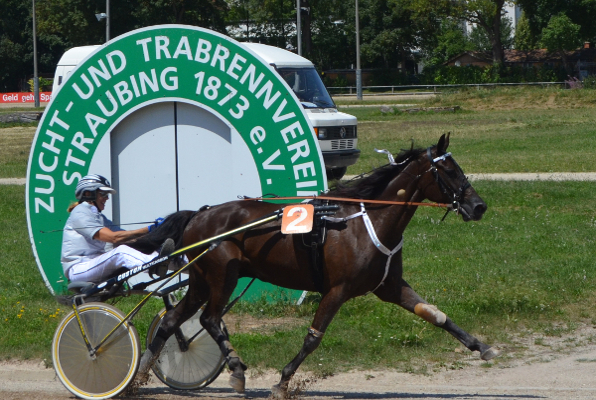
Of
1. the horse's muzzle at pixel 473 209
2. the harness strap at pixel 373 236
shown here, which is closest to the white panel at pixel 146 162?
the harness strap at pixel 373 236

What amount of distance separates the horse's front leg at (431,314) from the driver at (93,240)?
6.02 feet

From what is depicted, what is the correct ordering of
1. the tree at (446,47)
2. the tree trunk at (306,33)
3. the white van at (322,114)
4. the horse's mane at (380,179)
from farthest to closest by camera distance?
the tree at (446,47)
the tree trunk at (306,33)
the white van at (322,114)
the horse's mane at (380,179)

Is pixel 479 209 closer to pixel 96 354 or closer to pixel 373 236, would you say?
pixel 373 236

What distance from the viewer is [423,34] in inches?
2864

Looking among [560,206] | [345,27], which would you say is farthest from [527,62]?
[560,206]

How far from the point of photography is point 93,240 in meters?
6.77

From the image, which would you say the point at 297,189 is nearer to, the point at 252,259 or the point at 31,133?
the point at 252,259

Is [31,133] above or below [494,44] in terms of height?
below

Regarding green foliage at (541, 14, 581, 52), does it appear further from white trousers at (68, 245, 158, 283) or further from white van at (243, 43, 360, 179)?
white trousers at (68, 245, 158, 283)

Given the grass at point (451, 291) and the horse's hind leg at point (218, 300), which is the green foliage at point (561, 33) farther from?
the horse's hind leg at point (218, 300)

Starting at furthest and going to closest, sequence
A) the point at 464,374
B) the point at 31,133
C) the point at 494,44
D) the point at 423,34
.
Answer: the point at 423,34, the point at 494,44, the point at 31,133, the point at 464,374

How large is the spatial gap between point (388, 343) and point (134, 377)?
8.69ft

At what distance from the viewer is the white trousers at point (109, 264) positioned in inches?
258

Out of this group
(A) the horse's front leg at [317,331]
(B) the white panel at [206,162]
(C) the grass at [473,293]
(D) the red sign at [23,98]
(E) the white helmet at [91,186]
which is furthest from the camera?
(D) the red sign at [23,98]
